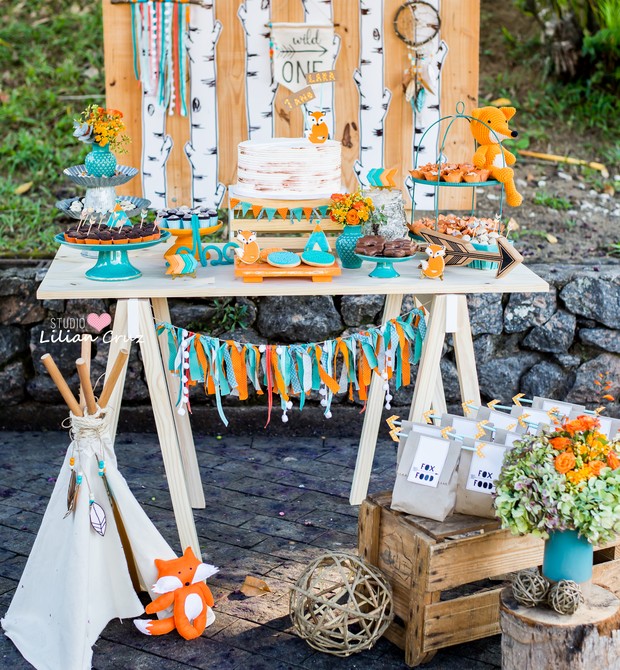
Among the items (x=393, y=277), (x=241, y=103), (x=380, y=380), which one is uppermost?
(x=241, y=103)

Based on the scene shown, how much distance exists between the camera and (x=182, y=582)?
122 inches

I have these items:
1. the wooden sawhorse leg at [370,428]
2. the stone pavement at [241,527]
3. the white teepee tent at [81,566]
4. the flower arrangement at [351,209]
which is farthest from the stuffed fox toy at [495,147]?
the white teepee tent at [81,566]

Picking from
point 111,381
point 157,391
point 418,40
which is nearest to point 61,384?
point 111,381

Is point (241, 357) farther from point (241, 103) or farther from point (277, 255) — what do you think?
point (241, 103)

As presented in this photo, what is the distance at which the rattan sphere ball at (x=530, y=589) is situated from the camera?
264 cm

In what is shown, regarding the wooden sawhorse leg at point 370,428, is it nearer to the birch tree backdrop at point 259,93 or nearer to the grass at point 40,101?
the birch tree backdrop at point 259,93

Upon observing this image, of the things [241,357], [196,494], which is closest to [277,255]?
[241,357]

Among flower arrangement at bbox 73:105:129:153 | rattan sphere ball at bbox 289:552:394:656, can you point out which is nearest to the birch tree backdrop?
flower arrangement at bbox 73:105:129:153

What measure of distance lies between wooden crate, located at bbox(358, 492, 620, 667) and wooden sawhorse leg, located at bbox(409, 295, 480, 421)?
1.51 feet

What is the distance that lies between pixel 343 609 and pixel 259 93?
8.21 ft

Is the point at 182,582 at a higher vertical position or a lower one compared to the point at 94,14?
lower

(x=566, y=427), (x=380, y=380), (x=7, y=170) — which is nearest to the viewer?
(x=566, y=427)

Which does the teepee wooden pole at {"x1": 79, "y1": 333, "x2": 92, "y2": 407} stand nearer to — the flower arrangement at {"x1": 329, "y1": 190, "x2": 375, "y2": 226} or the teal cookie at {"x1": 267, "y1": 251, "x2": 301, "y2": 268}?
the teal cookie at {"x1": 267, "y1": 251, "x2": 301, "y2": 268}

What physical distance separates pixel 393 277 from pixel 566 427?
0.91 metres
